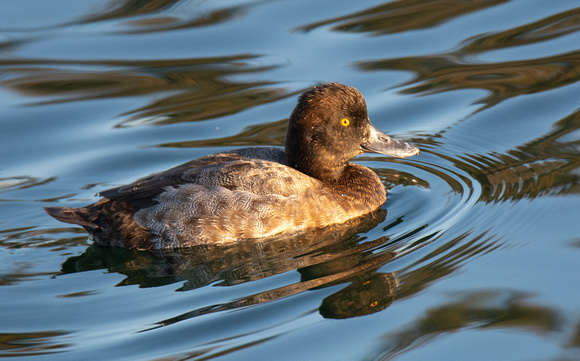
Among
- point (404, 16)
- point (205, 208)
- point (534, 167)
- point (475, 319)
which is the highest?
point (404, 16)

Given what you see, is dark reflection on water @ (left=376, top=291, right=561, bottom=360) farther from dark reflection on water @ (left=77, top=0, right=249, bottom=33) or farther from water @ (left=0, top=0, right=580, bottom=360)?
dark reflection on water @ (left=77, top=0, right=249, bottom=33)

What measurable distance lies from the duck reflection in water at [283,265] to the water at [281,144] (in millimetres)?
22

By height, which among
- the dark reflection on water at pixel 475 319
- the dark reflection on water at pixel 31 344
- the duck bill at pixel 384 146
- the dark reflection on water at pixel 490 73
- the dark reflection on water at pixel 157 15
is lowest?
the dark reflection on water at pixel 475 319

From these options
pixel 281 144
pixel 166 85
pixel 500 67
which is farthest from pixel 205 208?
pixel 500 67

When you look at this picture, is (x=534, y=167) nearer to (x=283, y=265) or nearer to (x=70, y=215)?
(x=283, y=265)

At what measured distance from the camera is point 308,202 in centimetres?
656

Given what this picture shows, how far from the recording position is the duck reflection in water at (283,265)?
5270 mm

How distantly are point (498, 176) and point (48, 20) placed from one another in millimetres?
6898

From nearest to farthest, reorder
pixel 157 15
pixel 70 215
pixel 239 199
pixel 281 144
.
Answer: pixel 239 199, pixel 70 215, pixel 281 144, pixel 157 15

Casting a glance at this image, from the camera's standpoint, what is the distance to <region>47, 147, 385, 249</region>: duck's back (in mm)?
6402

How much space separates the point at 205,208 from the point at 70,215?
3.65 feet

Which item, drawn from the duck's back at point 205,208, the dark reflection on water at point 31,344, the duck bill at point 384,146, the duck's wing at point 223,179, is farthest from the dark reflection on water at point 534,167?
the dark reflection on water at point 31,344

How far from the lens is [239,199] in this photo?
252 inches

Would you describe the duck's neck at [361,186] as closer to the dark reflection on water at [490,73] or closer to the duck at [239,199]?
the duck at [239,199]
